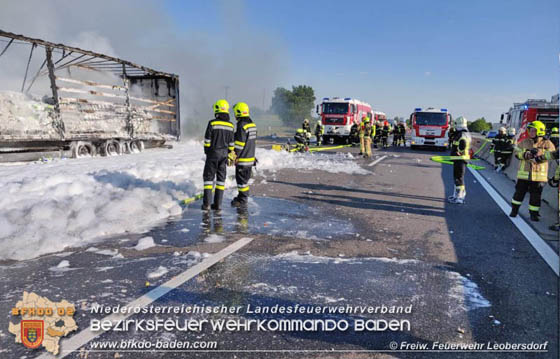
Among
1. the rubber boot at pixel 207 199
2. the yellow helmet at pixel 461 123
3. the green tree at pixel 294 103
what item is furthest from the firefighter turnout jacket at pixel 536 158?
the green tree at pixel 294 103

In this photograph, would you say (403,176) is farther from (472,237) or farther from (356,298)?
(356,298)

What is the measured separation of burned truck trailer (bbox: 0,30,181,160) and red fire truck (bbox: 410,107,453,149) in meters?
13.7

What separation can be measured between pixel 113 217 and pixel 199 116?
32671 mm

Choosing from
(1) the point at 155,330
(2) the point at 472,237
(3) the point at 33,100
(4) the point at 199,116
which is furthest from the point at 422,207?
(4) the point at 199,116

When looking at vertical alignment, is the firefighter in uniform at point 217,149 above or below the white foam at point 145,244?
above

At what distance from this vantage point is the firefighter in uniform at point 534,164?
6.19m

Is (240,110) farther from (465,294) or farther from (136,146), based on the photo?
(136,146)

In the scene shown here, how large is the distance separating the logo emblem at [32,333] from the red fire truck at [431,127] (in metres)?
21.7

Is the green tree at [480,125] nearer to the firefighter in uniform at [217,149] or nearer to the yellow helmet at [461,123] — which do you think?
the yellow helmet at [461,123]

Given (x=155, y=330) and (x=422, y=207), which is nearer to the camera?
(x=155, y=330)

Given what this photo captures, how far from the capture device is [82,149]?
13.1 metres

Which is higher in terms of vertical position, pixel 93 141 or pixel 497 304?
pixel 93 141

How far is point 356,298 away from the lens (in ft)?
10.7

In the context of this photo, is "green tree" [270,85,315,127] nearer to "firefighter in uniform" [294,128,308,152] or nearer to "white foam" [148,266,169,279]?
"firefighter in uniform" [294,128,308,152]
